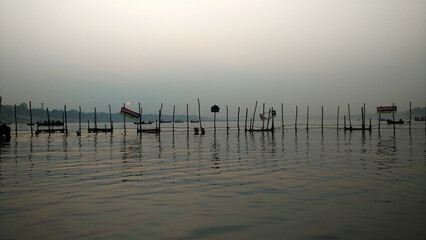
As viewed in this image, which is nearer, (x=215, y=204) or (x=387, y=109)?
(x=215, y=204)

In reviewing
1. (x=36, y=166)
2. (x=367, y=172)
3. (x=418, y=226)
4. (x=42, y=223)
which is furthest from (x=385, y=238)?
(x=36, y=166)

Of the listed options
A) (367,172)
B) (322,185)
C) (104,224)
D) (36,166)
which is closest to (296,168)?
(367,172)

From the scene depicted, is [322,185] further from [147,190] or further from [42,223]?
[42,223]

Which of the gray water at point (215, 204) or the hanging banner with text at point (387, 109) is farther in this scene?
the hanging banner with text at point (387, 109)

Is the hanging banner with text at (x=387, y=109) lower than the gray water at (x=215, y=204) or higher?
higher

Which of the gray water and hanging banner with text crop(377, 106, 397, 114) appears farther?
hanging banner with text crop(377, 106, 397, 114)

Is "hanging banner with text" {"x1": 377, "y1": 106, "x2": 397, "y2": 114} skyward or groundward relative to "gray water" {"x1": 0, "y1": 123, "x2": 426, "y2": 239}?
skyward

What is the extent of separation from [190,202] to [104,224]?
2.50 metres

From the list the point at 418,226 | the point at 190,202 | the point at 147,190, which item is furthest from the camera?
the point at 147,190

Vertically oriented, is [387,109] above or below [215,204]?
above

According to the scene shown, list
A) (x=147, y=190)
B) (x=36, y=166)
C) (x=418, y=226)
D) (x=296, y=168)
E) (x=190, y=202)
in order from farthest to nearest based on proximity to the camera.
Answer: (x=36, y=166) < (x=296, y=168) < (x=147, y=190) < (x=190, y=202) < (x=418, y=226)

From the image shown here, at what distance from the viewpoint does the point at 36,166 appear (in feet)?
→ 54.3

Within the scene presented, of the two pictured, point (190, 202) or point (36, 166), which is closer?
point (190, 202)

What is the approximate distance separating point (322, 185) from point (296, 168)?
4208 mm
